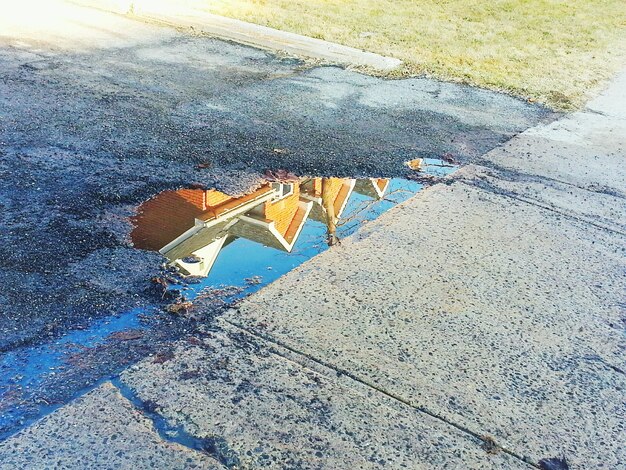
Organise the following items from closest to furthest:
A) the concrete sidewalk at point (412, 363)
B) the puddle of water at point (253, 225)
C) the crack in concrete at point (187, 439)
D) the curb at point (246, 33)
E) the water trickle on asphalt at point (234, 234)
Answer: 1. the crack in concrete at point (187, 439)
2. the concrete sidewalk at point (412, 363)
3. the water trickle on asphalt at point (234, 234)
4. the puddle of water at point (253, 225)
5. the curb at point (246, 33)

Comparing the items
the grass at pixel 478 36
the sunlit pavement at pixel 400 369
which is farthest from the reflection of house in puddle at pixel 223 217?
the grass at pixel 478 36

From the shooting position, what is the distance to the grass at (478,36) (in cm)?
880

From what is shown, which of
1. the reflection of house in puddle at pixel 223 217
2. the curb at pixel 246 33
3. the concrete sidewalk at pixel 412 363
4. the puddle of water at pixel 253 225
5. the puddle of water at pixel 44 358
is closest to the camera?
the concrete sidewalk at pixel 412 363

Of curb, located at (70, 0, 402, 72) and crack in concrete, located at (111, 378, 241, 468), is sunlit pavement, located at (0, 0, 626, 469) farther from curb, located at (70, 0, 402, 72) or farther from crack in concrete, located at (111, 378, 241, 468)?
curb, located at (70, 0, 402, 72)

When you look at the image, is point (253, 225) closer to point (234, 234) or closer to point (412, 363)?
point (234, 234)

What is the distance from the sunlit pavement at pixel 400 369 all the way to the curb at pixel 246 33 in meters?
4.45

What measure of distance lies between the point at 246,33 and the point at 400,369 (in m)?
7.37

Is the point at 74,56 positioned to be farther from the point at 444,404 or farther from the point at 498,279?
the point at 444,404

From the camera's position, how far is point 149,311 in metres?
3.43

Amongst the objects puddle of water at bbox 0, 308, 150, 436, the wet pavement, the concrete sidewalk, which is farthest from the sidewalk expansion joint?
puddle of water at bbox 0, 308, 150, 436

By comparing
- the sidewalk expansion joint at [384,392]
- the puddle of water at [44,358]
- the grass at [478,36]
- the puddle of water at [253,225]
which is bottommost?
the puddle of water at [44,358]

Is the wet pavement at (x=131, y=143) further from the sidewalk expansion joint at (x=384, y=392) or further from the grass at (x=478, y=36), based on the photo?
the grass at (x=478, y=36)

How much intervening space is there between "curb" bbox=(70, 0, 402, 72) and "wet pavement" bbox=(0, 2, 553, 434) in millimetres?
390

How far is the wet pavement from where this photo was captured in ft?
10.8
